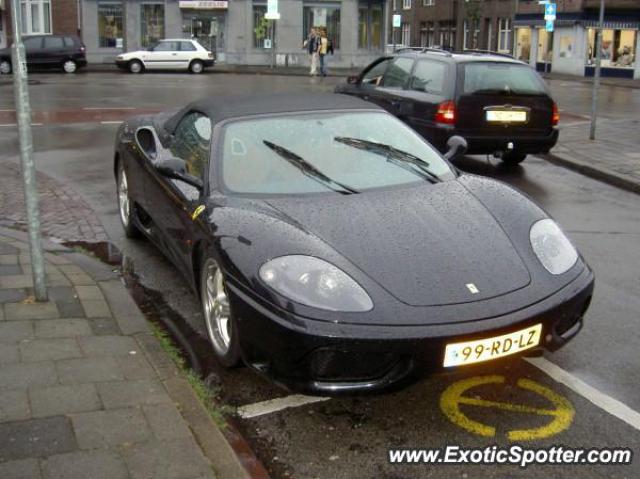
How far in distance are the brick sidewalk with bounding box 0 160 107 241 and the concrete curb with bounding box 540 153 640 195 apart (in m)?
6.30

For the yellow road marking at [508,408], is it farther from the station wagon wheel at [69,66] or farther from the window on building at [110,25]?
the window on building at [110,25]

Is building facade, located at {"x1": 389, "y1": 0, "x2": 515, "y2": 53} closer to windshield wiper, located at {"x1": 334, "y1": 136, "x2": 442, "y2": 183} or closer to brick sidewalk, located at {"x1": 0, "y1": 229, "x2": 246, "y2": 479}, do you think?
windshield wiper, located at {"x1": 334, "y1": 136, "x2": 442, "y2": 183}

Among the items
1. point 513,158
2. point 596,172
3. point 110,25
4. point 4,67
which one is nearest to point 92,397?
point 596,172

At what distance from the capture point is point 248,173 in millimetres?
4754

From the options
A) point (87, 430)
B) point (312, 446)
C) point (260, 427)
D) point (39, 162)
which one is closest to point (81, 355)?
point (87, 430)

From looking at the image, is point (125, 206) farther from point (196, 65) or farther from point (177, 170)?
point (196, 65)

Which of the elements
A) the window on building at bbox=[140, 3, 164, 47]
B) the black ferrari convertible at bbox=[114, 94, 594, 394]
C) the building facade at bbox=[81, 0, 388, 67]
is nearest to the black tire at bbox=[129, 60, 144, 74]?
the window on building at bbox=[140, 3, 164, 47]

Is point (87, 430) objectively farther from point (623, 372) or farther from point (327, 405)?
point (623, 372)

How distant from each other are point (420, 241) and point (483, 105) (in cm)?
659

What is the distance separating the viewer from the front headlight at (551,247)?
13.3ft

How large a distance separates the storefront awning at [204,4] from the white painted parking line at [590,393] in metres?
36.7

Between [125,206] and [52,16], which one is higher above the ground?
[52,16]

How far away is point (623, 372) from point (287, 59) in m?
36.8

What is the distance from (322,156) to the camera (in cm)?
494
